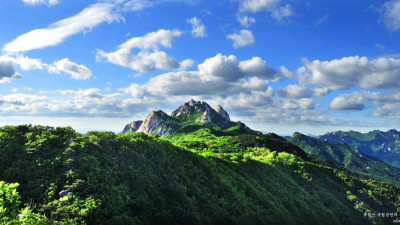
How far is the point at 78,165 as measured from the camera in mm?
21359

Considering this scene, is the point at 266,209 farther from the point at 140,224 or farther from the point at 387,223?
the point at 387,223

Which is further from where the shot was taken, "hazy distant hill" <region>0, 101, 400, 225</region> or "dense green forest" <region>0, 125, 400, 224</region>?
"hazy distant hill" <region>0, 101, 400, 225</region>

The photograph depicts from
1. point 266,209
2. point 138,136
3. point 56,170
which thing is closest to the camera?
Result: point 56,170

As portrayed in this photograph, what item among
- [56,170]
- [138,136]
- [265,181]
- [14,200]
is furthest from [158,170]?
[265,181]

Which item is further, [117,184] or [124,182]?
[124,182]

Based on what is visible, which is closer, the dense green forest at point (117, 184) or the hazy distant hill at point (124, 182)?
the dense green forest at point (117, 184)

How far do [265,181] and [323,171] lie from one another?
4139cm

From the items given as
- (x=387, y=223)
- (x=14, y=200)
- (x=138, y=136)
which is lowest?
(x=387, y=223)

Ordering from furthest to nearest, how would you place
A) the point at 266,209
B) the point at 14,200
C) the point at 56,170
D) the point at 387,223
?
the point at 387,223 → the point at 266,209 → the point at 56,170 → the point at 14,200

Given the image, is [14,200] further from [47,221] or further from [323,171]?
[323,171]

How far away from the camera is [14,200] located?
36.4 ft

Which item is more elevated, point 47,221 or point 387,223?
point 47,221

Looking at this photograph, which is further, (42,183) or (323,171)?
(323,171)

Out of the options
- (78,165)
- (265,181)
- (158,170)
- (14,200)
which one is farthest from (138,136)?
(265,181)
